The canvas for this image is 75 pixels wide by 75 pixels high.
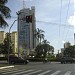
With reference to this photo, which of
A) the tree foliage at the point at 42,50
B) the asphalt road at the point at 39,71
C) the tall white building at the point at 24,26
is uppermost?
the tall white building at the point at 24,26

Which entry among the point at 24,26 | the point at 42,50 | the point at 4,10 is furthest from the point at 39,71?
the point at 42,50

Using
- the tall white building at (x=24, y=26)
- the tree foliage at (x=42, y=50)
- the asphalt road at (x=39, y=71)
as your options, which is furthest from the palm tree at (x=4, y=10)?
the tree foliage at (x=42, y=50)

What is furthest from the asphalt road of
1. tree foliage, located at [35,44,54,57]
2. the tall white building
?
tree foliage, located at [35,44,54,57]

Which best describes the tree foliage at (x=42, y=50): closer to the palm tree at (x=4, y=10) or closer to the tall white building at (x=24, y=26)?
the tall white building at (x=24, y=26)

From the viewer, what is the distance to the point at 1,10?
4528cm

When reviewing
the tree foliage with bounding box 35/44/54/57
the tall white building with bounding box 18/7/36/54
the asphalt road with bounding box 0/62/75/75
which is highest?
the tall white building with bounding box 18/7/36/54

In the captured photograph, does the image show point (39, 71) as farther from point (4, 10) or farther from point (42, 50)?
point (42, 50)

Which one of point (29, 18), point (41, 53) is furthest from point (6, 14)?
point (41, 53)

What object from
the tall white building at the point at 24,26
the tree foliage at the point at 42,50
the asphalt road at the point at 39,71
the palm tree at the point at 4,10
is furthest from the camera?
the tree foliage at the point at 42,50

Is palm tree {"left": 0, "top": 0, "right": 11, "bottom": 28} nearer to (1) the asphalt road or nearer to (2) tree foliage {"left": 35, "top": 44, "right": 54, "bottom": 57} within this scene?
(1) the asphalt road

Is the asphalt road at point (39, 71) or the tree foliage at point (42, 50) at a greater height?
the tree foliage at point (42, 50)

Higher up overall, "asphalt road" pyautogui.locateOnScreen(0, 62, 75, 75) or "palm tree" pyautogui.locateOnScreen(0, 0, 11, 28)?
"palm tree" pyautogui.locateOnScreen(0, 0, 11, 28)

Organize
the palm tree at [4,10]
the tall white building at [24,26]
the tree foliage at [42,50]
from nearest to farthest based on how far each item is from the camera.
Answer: the palm tree at [4,10] < the tall white building at [24,26] < the tree foliage at [42,50]

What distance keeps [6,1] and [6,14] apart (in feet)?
7.06
